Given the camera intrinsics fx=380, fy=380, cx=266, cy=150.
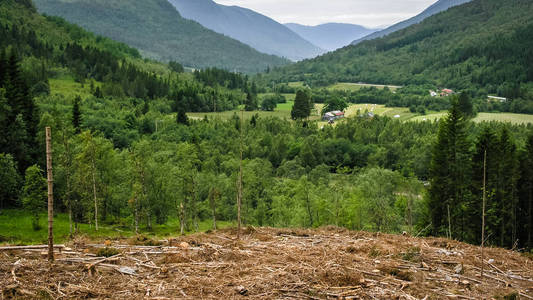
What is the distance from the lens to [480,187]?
3688 cm

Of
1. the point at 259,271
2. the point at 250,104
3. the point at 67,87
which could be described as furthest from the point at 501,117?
the point at 67,87

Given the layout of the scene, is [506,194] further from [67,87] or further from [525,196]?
[67,87]

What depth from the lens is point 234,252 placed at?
12.2 m

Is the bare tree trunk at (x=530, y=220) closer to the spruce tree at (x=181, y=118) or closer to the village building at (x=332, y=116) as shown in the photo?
the spruce tree at (x=181, y=118)

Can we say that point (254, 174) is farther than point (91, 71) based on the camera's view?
No

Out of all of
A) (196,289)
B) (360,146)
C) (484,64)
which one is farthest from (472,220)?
(484,64)

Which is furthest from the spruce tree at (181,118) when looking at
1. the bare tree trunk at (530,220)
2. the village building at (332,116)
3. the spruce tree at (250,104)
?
the bare tree trunk at (530,220)

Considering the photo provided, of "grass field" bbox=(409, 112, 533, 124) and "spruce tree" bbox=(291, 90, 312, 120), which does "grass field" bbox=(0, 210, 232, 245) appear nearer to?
"spruce tree" bbox=(291, 90, 312, 120)

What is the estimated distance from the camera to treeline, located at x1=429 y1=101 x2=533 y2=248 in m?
37.0

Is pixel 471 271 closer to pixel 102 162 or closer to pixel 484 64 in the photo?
pixel 102 162

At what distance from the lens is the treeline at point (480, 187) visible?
37.0 m

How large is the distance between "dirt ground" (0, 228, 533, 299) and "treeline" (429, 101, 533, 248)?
25.7m

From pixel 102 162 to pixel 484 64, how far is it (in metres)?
186

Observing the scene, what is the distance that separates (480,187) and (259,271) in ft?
110
